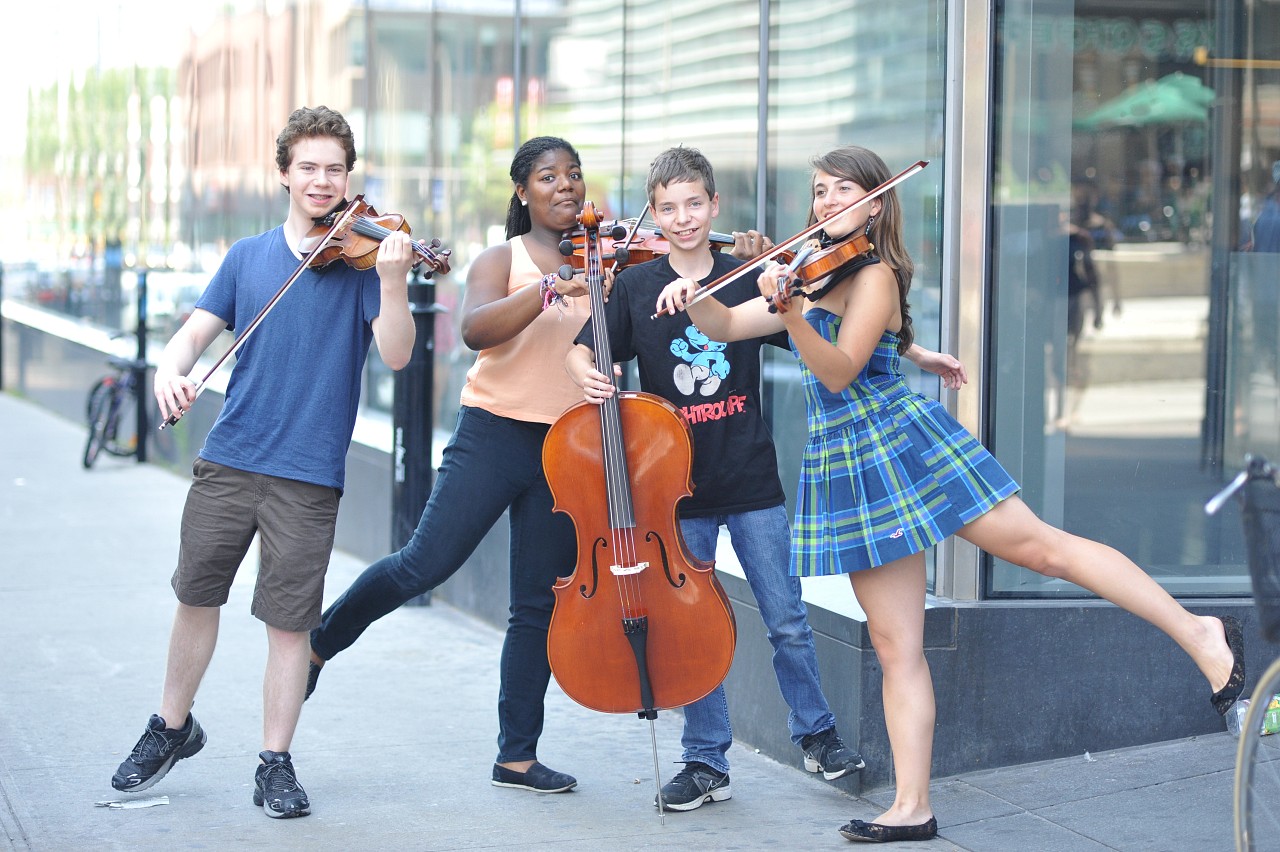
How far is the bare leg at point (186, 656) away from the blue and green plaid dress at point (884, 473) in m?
1.60

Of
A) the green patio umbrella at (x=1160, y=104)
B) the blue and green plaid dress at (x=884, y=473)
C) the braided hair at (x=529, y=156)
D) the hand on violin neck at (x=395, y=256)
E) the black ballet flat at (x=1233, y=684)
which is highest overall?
the green patio umbrella at (x=1160, y=104)

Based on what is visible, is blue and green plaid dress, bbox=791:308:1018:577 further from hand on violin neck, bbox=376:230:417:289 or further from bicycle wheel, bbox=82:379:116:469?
bicycle wheel, bbox=82:379:116:469

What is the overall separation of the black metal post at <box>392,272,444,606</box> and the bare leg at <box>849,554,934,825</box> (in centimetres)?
321

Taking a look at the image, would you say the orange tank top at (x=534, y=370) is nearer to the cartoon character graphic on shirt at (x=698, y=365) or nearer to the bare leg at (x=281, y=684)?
the cartoon character graphic on shirt at (x=698, y=365)

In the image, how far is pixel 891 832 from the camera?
405 cm

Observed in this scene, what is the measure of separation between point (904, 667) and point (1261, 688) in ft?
3.81

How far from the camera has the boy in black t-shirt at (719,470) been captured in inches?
168

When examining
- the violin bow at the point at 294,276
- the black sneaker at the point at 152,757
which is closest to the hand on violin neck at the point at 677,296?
the violin bow at the point at 294,276

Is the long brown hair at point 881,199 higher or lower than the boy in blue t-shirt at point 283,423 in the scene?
higher

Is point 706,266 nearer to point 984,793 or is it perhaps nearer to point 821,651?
point 821,651

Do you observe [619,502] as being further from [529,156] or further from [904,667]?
[529,156]

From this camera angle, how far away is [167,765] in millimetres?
4402

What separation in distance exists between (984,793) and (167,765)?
2211mm

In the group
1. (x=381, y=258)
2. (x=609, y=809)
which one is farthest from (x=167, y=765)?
(x=381, y=258)
